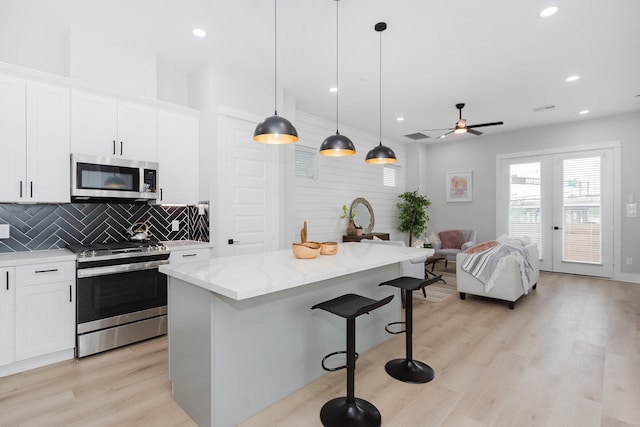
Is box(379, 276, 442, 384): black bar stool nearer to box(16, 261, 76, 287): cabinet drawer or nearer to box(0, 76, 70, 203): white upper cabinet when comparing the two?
box(16, 261, 76, 287): cabinet drawer

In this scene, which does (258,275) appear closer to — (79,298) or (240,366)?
(240,366)

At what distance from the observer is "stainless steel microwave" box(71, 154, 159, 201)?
10.1ft

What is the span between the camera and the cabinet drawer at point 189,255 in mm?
3461

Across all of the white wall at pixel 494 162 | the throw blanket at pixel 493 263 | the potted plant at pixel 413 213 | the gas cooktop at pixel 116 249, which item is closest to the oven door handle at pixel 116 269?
the gas cooktop at pixel 116 249

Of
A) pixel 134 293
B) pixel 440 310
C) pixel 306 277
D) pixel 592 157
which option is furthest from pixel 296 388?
pixel 592 157

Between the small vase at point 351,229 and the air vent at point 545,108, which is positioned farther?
the small vase at point 351,229

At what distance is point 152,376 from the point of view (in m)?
2.57

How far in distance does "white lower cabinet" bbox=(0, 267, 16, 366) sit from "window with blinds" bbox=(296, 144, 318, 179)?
3.88 m

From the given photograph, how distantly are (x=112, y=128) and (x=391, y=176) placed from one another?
602 cm

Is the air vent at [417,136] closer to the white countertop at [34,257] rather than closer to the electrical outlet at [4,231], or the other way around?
the white countertop at [34,257]

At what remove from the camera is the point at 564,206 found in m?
6.32

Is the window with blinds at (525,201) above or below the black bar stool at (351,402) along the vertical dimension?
above

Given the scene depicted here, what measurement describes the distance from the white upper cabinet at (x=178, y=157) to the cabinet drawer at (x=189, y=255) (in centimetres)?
66

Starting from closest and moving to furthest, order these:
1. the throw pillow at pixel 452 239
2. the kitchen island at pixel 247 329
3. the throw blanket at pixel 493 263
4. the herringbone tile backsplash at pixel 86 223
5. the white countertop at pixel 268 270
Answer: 1. the white countertop at pixel 268 270
2. the kitchen island at pixel 247 329
3. the herringbone tile backsplash at pixel 86 223
4. the throw blanket at pixel 493 263
5. the throw pillow at pixel 452 239
